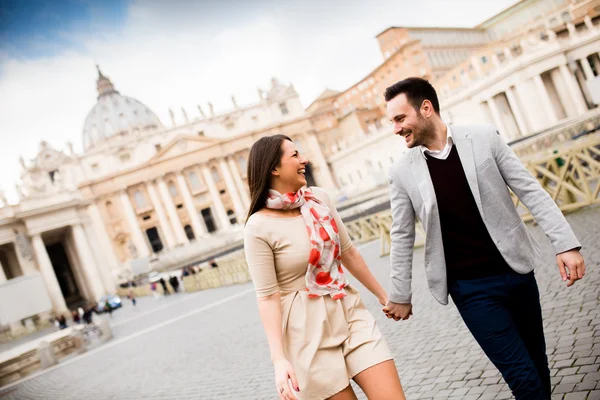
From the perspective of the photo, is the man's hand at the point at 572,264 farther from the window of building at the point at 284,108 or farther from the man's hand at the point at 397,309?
the window of building at the point at 284,108

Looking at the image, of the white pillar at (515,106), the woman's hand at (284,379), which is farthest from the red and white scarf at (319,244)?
the white pillar at (515,106)

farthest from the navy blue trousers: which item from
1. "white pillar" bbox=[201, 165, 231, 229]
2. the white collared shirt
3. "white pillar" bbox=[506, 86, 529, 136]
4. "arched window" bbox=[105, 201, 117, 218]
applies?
"white pillar" bbox=[201, 165, 231, 229]

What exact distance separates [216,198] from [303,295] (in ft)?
185

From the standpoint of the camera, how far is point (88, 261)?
32.2 metres

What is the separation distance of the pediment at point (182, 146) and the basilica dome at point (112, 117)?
77.5ft

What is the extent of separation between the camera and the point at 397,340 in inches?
195

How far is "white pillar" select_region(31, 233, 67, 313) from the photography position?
98.7 feet

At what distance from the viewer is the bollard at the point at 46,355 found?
39.5 feet

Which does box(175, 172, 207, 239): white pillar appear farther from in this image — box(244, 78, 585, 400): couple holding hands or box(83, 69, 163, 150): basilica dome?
box(244, 78, 585, 400): couple holding hands

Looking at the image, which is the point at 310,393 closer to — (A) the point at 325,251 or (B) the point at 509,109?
(A) the point at 325,251

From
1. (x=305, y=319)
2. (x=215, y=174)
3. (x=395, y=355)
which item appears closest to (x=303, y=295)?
(x=305, y=319)

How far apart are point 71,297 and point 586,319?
44618 mm

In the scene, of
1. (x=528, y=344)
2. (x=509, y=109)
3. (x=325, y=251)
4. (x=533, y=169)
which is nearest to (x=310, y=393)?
(x=325, y=251)

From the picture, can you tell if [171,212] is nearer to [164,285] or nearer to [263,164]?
[164,285]
